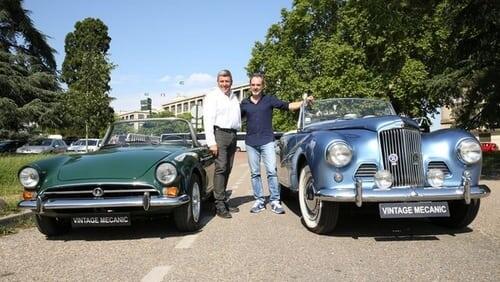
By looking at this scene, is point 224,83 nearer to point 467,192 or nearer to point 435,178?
point 435,178

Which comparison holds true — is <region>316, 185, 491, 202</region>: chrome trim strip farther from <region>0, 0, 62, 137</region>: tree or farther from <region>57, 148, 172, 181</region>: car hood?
<region>0, 0, 62, 137</region>: tree

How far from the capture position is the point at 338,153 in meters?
5.67

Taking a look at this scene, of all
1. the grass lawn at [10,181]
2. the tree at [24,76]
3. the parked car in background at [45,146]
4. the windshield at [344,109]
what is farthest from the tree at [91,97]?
the windshield at [344,109]

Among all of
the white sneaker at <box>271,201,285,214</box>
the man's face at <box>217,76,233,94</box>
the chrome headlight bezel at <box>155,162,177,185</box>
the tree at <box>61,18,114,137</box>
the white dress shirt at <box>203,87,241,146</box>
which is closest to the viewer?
A: the chrome headlight bezel at <box>155,162,177,185</box>

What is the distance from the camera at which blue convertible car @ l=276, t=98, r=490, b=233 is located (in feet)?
18.2

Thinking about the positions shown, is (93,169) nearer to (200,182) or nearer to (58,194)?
(58,194)

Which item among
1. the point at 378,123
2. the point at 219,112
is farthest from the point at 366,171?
the point at 219,112

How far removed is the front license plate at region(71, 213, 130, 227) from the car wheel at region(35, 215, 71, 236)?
601mm

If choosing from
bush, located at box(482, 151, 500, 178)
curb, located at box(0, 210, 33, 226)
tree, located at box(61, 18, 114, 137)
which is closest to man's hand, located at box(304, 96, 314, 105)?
curb, located at box(0, 210, 33, 226)

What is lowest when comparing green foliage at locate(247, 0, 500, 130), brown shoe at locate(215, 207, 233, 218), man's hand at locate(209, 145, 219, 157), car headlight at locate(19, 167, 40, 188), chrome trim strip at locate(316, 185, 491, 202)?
brown shoe at locate(215, 207, 233, 218)

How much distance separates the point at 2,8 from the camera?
86.4 feet

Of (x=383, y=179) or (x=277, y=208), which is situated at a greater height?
(x=383, y=179)

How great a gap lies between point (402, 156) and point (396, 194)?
48 centimetres

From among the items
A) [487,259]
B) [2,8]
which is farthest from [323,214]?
[2,8]
